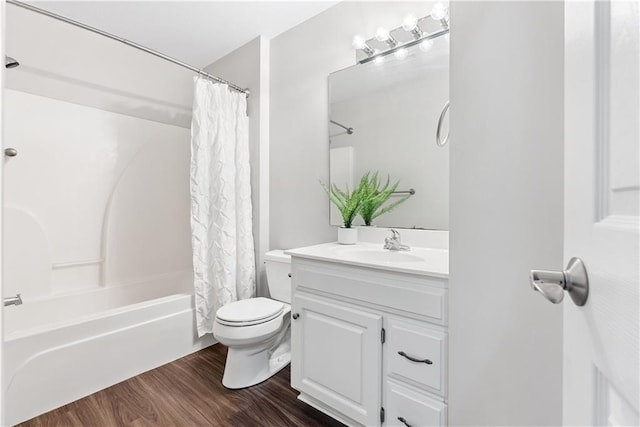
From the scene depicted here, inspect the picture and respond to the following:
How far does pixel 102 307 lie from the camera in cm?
224

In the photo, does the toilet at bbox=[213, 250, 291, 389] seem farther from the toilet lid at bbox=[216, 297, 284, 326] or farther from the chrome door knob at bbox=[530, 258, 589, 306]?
the chrome door knob at bbox=[530, 258, 589, 306]

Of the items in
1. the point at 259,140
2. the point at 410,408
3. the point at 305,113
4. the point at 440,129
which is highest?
the point at 305,113

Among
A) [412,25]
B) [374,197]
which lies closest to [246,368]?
[374,197]

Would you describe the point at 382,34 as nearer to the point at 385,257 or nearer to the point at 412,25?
the point at 412,25

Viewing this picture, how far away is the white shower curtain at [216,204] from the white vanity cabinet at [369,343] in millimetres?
A: 857

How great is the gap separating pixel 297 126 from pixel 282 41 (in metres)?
0.74

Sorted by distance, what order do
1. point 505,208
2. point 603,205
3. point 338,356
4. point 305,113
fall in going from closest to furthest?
point 603,205, point 505,208, point 338,356, point 305,113

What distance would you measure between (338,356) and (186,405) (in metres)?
0.93

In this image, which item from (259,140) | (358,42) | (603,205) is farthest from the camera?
(259,140)

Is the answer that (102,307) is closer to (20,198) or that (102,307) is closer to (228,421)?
(20,198)

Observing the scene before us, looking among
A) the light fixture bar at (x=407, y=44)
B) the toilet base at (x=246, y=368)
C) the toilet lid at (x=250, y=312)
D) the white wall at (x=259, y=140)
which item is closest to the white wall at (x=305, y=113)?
the white wall at (x=259, y=140)

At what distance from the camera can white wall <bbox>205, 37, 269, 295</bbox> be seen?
2373mm

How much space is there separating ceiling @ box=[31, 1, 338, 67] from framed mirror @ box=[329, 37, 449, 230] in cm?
65

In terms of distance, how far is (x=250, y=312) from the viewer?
1.76 m
